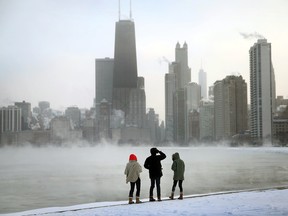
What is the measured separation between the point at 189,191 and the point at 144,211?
39.0 ft

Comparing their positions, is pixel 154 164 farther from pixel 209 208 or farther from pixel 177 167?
pixel 209 208

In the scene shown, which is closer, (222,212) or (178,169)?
(222,212)

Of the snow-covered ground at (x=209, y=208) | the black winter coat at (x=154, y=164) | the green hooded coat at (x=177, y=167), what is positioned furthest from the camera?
the green hooded coat at (x=177, y=167)

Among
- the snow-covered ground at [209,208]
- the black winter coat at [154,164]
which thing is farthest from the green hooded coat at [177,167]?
the snow-covered ground at [209,208]

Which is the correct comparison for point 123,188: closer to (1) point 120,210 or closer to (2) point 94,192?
(2) point 94,192

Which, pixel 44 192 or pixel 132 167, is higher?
pixel 132 167

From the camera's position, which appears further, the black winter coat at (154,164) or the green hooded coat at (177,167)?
the green hooded coat at (177,167)

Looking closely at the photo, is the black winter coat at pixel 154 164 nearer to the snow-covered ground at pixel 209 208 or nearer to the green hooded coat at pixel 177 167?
the green hooded coat at pixel 177 167

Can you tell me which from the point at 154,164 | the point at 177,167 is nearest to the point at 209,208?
the point at 154,164

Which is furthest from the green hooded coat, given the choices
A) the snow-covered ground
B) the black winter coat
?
the snow-covered ground

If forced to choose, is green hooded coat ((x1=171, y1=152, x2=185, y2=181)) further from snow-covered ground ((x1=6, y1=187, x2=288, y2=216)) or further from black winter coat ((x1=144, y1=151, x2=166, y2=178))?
snow-covered ground ((x1=6, y1=187, x2=288, y2=216))

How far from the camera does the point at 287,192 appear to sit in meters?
21.2

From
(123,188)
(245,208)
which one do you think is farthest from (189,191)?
(245,208)

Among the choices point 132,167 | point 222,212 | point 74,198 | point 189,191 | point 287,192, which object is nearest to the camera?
point 222,212
